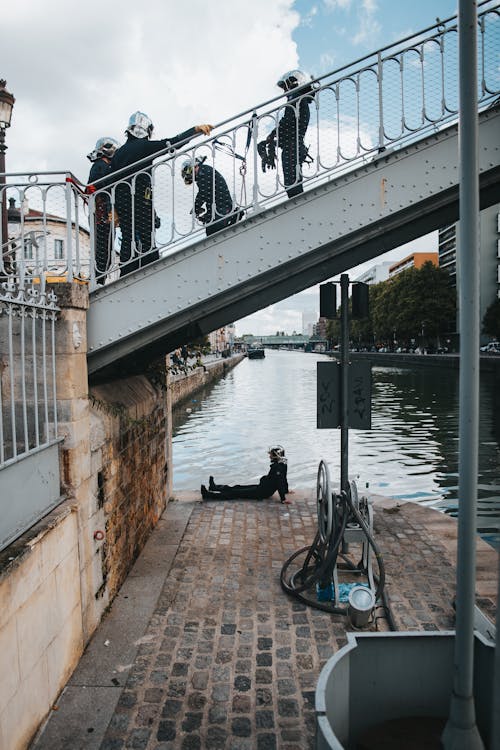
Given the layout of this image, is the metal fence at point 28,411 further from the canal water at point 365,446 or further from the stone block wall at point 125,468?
the canal water at point 365,446

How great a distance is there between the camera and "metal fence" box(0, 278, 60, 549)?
392cm

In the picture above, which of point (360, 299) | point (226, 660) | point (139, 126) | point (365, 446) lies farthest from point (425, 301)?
point (226, 660)

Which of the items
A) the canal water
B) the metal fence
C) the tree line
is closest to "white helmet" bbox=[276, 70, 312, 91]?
the metal fence

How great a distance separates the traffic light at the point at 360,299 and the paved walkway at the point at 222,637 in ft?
10.4

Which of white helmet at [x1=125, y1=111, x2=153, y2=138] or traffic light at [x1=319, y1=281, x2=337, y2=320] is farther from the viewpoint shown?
traffic light at [x1=319, y1=281, x2=337, y2=320]

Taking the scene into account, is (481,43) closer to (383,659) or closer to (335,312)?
(335,312)

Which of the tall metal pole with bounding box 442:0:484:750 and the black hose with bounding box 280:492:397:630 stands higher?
the tall metal pole with bounding box 442:0:484:750

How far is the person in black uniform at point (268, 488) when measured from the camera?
396 inches

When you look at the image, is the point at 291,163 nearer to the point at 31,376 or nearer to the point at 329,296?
the point at 329,296

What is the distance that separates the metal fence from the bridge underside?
678mm

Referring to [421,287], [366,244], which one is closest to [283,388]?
[421,287]

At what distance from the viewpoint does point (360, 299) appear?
6.86 m

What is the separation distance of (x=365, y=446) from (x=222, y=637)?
582 inches

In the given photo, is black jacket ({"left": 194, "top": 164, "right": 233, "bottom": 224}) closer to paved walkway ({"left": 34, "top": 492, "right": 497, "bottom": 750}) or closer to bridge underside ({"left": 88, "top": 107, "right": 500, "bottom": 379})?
bridge underside ({"left": 88, "top": 107, "right": 500, "bottom": 379})
